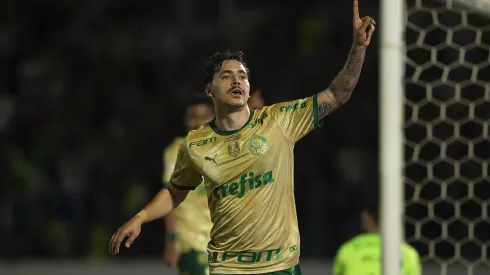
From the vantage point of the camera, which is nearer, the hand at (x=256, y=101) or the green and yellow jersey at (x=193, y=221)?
the hand at (x=256, y=101)

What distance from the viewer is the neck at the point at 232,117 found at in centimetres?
400

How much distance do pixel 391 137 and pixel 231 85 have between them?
652 mm

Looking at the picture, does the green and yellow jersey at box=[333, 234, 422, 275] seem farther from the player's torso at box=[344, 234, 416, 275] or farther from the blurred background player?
the blurred background player

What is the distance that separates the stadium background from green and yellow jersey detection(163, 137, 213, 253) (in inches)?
219

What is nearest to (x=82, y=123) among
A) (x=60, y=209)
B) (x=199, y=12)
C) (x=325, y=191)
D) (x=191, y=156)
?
(x=60, y=209)

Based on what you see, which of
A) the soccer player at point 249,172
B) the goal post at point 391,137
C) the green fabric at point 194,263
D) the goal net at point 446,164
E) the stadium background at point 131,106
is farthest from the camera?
the stadium background at point 131,106

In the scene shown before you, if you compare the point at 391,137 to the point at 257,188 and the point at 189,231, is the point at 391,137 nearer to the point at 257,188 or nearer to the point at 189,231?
the point at 257,188

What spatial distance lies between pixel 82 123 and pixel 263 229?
31.6 ft

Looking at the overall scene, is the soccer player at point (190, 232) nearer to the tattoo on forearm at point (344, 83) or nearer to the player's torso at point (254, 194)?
the player's torso at point (254, 194)

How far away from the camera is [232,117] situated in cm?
401

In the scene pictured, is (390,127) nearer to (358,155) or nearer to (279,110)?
(279,110)

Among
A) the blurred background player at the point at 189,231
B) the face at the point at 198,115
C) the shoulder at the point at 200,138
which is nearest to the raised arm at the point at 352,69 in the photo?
the shoulder at the point at 200,138

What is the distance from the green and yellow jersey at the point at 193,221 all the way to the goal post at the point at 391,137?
252cm

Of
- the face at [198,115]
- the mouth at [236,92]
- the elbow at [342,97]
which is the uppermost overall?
the face at [198,115]
